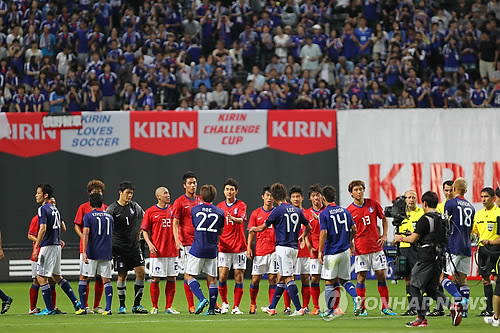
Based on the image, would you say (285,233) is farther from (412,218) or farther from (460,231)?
(460,231)

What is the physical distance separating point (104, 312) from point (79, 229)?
1.52 metres

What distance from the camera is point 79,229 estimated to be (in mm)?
16609

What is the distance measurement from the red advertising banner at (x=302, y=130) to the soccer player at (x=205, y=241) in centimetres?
920

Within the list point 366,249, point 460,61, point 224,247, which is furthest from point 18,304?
point 460,61

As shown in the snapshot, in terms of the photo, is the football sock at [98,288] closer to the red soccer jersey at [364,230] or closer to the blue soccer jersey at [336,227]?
the blue soccer jersey at [336,227]

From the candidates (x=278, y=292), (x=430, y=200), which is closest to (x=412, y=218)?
(x=278, y=292)

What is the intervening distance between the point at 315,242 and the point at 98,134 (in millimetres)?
9206

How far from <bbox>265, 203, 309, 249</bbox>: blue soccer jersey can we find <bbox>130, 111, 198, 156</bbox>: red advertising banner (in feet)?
31.3

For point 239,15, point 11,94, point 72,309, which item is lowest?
point 72,309

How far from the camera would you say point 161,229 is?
55.2ft

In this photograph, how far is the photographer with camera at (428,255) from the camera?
13586 millimetres

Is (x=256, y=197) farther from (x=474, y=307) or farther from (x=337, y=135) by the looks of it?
(x=474, y=307)

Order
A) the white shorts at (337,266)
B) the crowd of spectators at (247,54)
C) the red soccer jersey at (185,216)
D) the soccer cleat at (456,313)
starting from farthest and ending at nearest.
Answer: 1. the crowd of spectators at (247,54)
2. the red soccer jersey at (185,216)
3. the white shorts at (337,266)
4. the soccer cleat at (456,313)

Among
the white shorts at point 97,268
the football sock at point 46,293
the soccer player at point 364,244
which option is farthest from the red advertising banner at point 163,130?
the soccer player at point 364,244
